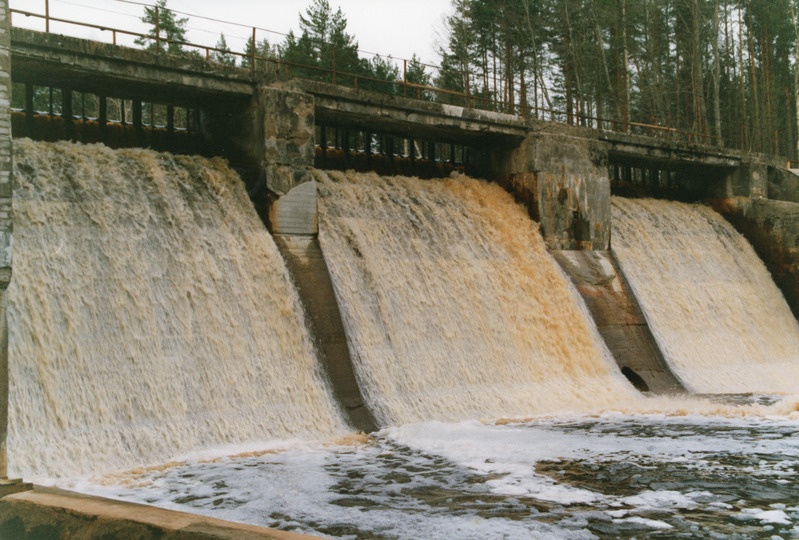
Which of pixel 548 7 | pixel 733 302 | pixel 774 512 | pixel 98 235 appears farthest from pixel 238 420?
pixel 548 7

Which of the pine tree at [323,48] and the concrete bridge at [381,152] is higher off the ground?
the pine tree at [323,48]

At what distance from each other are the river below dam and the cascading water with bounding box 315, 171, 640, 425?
56.8 inches

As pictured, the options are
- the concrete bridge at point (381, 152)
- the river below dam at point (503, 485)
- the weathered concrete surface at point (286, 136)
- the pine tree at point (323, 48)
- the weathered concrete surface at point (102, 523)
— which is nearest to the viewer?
the weathered concrete surface at point (102, 523)

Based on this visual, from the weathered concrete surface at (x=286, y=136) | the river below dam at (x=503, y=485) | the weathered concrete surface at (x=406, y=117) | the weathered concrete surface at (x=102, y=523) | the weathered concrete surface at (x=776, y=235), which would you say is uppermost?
the weathered concrete surface at (x=406, y=117)

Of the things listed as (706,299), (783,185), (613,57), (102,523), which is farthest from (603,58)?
(102,523)

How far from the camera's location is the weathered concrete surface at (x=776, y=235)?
20422 millimetres

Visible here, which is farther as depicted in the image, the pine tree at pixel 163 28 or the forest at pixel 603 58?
the forest at pixel 603 58

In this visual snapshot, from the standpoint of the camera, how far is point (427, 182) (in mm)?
15766

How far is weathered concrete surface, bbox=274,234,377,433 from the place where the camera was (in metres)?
10.8

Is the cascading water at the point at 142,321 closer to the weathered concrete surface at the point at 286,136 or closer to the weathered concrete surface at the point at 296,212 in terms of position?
the weathered concrete surface at the point at 296,212

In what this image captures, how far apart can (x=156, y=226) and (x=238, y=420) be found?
290 centimetres

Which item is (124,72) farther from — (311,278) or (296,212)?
(311,278)

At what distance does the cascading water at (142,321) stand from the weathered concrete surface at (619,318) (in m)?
6.70

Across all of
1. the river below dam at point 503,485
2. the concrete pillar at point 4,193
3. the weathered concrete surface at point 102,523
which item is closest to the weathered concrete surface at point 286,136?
the river below dam at point 503,485
